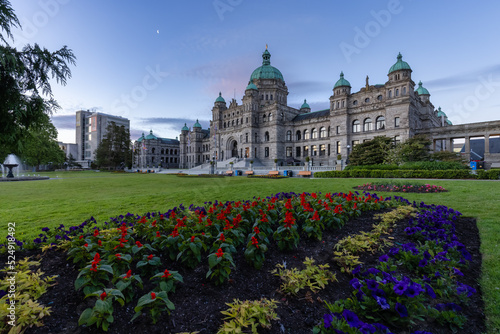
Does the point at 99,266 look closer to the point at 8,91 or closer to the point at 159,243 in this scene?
the point at 159,243

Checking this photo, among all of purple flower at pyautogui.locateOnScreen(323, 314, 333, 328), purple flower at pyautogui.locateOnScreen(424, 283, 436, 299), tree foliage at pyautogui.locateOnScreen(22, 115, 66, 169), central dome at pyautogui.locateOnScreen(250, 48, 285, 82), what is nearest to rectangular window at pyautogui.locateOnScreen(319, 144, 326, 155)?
central dome at pyautogui.locateOnScreen(250, 48, 285, 82)

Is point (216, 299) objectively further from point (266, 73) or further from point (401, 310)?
point (266, 73)

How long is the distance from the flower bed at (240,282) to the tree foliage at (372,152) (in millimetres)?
27999

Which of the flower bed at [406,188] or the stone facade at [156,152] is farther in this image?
the stone facade at [156,152]

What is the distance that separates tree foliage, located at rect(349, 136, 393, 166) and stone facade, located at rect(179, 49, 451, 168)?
9.35 meters

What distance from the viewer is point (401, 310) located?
7.70 feet

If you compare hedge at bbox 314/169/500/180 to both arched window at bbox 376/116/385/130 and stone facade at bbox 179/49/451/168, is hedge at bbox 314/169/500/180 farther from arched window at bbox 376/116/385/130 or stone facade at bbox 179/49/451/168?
arched window at bbox 376/116/385/130

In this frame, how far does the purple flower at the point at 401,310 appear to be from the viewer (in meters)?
2.29

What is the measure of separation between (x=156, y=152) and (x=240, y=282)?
317 ft

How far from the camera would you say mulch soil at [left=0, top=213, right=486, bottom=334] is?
7.95 ft

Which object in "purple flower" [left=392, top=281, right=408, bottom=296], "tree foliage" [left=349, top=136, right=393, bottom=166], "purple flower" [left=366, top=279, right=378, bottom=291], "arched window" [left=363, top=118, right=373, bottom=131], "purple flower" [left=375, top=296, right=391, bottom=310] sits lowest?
"purple flower" [left=375, top=296, right=391, bottom=310]

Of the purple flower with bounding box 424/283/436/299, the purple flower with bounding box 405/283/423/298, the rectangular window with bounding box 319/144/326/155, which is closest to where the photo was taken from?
the purple flower with bounding box 405/283/423/298

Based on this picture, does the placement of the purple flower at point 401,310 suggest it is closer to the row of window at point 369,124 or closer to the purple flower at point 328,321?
the purple flower at point 328,321

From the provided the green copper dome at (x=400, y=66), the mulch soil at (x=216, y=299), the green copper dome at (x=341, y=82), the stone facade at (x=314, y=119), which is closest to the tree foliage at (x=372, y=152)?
the stone facade at (x=314, y=119)
